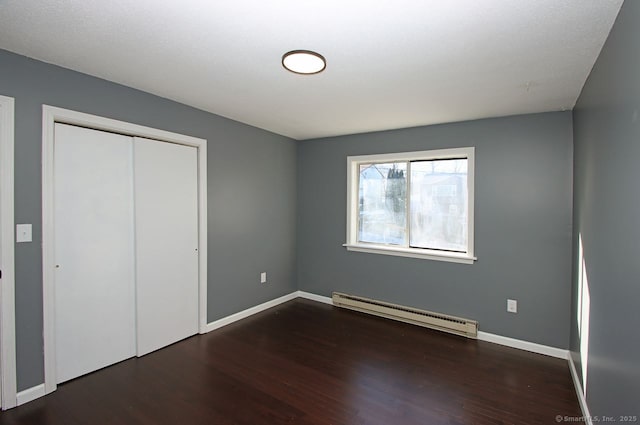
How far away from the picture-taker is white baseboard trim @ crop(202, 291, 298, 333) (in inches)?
138

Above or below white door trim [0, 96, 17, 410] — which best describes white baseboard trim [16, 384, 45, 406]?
below

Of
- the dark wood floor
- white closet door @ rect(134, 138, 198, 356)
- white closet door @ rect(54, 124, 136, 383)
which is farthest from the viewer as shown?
white closet door @ rect(134, 138, 198, 356)

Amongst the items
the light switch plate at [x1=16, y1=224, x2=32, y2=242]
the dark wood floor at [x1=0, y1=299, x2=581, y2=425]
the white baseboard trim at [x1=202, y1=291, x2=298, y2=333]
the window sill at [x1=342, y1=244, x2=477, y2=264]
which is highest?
the light switch plate at [x1=16, y1=224, x2=32, y2=242]

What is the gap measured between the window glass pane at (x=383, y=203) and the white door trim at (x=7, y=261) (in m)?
3.53

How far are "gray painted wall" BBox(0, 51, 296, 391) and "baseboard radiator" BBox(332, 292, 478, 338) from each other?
3.22ft

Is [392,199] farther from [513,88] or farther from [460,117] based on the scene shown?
[513,88]

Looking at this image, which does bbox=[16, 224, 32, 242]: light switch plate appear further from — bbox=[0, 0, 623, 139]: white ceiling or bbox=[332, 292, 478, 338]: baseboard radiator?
bbox=[332, 292, 478, 338]: baseboard radiator

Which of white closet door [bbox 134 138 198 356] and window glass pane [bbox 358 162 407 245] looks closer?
white closet door [bbox 134 138 198 356]

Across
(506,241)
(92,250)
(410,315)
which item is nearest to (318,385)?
(410,315)

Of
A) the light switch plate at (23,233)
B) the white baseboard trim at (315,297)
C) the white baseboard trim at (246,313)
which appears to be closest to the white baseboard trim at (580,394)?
the white baseboard trim at (315,297)

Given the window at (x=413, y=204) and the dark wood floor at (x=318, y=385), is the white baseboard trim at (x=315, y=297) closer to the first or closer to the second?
the window at (x=413, y=204)

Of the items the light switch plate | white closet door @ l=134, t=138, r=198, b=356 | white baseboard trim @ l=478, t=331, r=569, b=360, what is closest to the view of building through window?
white baseboard trim @ l=478, t=331, r=569, b=360

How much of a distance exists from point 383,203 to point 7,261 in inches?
145

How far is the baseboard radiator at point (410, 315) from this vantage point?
11.1 ft
